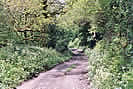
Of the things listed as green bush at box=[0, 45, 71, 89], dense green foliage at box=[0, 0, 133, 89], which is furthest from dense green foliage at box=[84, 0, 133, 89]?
green bush at box=[0, 45, 71, 89]

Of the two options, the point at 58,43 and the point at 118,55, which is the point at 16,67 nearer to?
the point at 118,55

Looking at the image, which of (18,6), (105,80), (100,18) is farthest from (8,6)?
(105,80)

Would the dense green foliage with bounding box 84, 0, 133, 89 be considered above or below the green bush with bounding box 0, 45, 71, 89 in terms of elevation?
above

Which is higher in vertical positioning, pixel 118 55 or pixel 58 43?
pixel 118 55

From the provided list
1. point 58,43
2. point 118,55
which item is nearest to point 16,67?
point 118,55

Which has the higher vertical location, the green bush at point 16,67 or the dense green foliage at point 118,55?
the dense green foliage at point 118,55

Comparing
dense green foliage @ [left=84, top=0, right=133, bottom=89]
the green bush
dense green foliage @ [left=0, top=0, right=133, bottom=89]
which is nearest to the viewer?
dense green foliage @ [left=84, top=0, right=133, bottom=89]

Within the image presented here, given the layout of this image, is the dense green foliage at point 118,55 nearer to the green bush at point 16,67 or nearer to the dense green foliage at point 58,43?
the dense green foliage at point 58,43

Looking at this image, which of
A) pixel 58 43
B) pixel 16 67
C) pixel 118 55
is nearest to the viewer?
pixel 118 55

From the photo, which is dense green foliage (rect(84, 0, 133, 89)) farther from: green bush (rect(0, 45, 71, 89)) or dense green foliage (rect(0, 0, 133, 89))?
green bush (rect(0, 45, 71, 89))

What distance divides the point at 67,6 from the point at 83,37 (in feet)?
45.7

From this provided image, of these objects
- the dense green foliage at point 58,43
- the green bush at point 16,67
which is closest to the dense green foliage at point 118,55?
the dense green foliage at point 58,43

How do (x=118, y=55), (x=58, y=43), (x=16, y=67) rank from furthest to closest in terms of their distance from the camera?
(x=58, y=43), (x=16, y=67), (x=118, y=55)

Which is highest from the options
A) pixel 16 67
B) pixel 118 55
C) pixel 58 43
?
pixel 118 55
